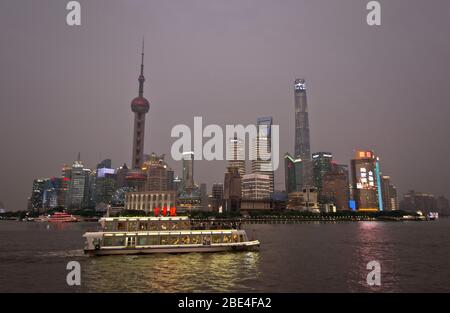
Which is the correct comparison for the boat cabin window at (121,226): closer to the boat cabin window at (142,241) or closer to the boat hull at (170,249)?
the boat cabin window at (142,241)

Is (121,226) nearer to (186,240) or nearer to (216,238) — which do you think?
(186,240)

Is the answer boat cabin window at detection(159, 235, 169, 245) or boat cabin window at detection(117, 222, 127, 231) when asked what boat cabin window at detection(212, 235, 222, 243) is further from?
boat cabin window at detection(117, 222, 127, 231)

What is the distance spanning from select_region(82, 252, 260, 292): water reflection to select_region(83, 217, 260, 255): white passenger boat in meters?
1.54

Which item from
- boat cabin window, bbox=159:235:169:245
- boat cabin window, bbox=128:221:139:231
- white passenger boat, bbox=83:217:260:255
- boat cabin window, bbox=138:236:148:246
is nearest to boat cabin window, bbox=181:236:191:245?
white passenger boat, bbox=83:217:260:255

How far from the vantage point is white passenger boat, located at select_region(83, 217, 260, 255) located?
54.6 metres

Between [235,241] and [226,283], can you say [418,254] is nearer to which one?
[235,241]

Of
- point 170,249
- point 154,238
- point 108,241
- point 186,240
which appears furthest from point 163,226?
point 108,241

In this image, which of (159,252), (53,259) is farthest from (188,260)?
(53,259)

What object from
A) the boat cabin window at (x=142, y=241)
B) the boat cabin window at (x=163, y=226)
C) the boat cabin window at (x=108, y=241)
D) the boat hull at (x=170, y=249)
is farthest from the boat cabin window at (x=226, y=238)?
the boat cabin window at (x=108, y=241)

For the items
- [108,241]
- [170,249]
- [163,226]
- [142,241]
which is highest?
[163,226]

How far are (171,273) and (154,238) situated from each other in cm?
1563

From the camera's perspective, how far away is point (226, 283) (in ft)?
124

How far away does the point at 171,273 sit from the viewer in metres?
42.0
